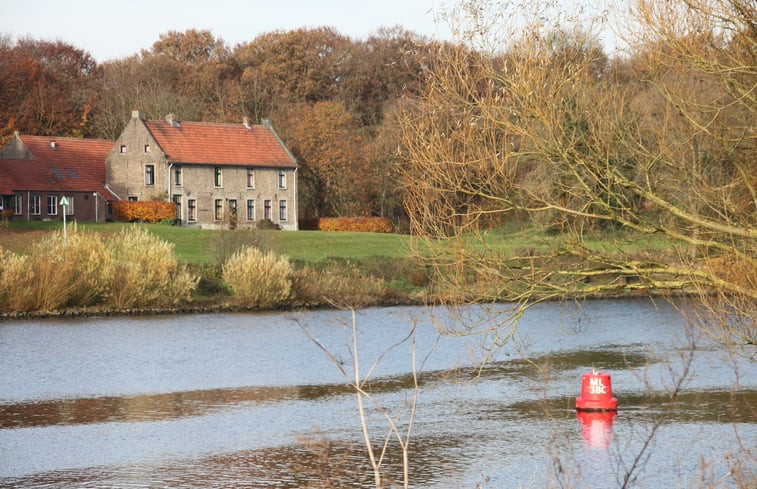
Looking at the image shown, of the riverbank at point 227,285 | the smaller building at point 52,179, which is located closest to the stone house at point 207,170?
the smaller building at point 52,179

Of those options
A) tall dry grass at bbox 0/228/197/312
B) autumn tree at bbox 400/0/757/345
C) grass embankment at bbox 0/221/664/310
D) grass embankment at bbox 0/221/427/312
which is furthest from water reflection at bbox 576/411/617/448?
tall dry grass at bbox 0/228/197/312

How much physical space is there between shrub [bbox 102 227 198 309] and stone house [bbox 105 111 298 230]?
3014 centimetres

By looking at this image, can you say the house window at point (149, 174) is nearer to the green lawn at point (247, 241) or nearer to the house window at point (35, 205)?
the green lawn at point (247, 241)

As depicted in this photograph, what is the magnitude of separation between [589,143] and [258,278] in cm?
2574

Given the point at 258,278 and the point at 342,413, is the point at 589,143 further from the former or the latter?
the point at 258,278

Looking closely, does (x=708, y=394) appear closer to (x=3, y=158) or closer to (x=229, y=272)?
(x=229, y=272)

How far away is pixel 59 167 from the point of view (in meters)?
69.8

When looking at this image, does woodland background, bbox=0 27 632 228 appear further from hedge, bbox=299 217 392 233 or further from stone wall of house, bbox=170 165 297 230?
A: stone wall of house, bbox=170 165 297 230

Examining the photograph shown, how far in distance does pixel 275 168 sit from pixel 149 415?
187 ft

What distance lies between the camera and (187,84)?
286 feet

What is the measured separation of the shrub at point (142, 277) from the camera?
124 feet

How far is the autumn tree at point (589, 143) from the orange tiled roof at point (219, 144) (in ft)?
190

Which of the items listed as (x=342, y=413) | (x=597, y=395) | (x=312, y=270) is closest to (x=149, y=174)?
(x=312, y=270)

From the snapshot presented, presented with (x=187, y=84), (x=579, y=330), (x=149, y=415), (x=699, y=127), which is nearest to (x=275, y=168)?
(x=187, y=84)
